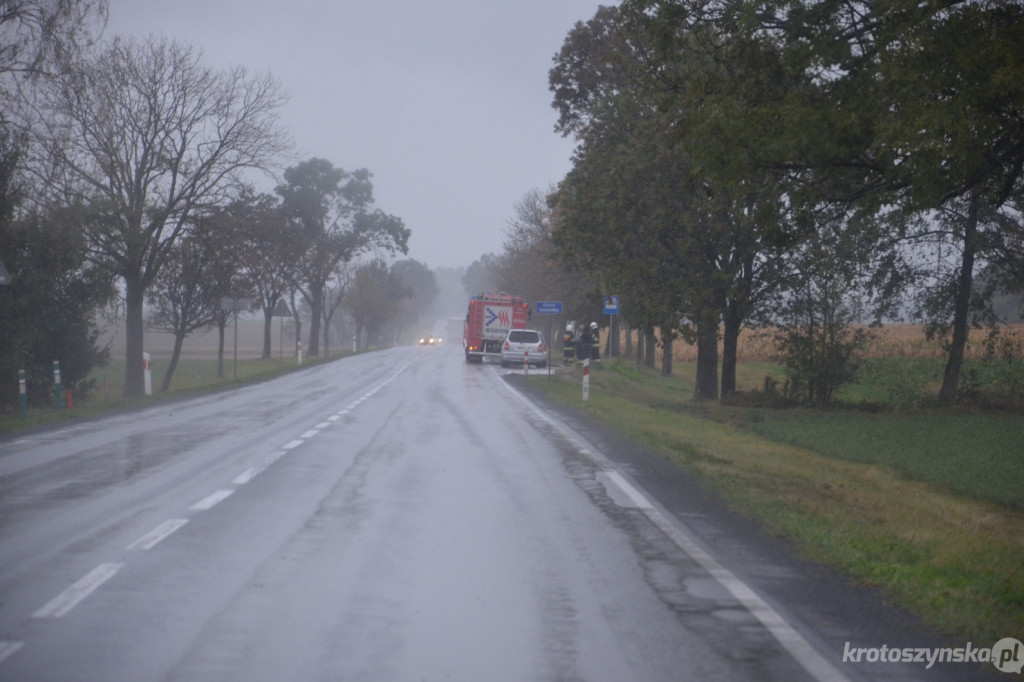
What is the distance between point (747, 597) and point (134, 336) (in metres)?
30.5

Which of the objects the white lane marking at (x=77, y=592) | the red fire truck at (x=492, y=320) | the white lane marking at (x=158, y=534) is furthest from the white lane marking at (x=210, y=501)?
the red fire truck at (x=492, y=320)

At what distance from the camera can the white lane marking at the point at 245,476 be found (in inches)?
454

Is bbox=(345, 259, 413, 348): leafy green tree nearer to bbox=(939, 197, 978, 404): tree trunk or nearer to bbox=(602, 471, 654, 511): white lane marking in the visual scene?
bbox=(939, 197, 978, 404): tree trunk

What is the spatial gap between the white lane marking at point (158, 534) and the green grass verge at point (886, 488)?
5.38m

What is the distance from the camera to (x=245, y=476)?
1202cm

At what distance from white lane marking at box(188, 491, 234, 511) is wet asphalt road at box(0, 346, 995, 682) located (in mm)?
64

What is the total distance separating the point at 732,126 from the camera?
12.5m

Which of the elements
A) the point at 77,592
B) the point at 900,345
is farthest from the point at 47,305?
the point at 900,345

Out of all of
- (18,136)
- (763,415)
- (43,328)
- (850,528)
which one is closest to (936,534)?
(850,528)

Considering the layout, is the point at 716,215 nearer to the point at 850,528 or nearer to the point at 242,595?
the point at 850,528

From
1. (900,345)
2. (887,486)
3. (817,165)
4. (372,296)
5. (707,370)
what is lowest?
(887,486)

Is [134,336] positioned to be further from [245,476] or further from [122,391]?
[245,476]

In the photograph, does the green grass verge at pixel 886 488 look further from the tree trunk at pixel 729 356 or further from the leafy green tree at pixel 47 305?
the leafy green tree at pixel 47 305

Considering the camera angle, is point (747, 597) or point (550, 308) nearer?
point (747, 597)
